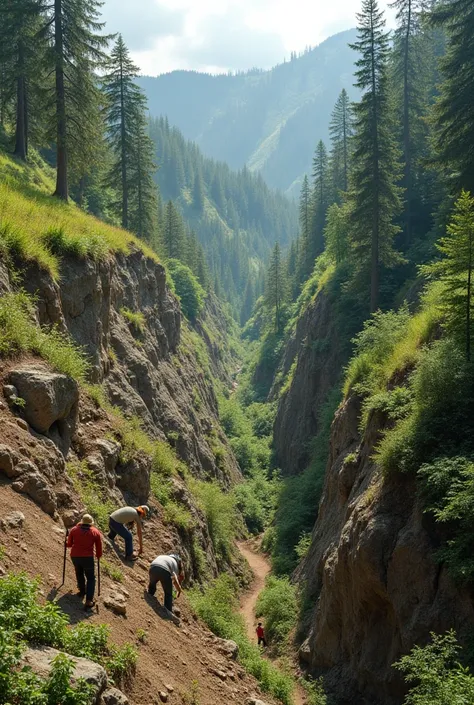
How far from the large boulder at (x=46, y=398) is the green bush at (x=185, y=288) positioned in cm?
4439

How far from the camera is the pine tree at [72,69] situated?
77.0 feet

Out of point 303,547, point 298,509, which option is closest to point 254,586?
point 303,547

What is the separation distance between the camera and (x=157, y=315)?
28219 mm

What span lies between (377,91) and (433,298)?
17.7 m

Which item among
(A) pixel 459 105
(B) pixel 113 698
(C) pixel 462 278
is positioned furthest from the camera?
(A) pixel 459 105

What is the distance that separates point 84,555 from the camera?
805 cm

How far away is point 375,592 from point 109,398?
979 centimetres

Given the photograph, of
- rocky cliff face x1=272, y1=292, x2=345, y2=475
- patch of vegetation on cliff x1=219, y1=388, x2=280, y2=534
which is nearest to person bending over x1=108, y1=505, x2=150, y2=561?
patch of vegetation on cliff x1=219, y1=388, x2=280, y2=534

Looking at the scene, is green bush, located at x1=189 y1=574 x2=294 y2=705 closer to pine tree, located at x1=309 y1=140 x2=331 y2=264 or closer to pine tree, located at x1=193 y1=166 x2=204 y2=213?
pine tree, located at x1=309 y1=140 x2=331 y2=264

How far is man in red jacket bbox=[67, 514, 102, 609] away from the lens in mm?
8055

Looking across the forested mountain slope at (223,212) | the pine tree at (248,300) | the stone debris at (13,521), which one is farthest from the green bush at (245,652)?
the forested mountain slope at (223,212)

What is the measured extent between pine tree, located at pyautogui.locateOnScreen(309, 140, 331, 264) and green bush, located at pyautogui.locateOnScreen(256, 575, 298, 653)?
161 feet

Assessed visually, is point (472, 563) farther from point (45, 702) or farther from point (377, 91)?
point (377, 91)

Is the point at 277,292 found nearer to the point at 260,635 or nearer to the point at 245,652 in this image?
the point at 260,635
